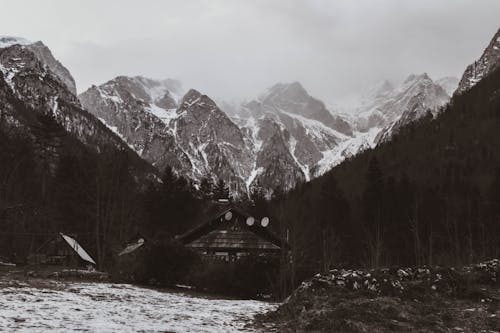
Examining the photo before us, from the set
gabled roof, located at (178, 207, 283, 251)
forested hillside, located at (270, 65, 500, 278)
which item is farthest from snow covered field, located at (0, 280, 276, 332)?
gabled roof, located at (178, 207, 283, 251)

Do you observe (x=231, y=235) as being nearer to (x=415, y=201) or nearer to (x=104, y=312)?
(x=104, y=312)

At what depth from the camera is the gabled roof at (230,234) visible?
44.2 m

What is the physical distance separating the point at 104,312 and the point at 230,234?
29.2 meters

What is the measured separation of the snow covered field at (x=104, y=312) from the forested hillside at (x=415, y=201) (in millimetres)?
11633

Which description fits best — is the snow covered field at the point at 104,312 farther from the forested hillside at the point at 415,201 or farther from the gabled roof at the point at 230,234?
the gabled roof at the point at 230,234

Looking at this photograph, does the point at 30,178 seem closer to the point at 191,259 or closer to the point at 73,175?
the point at 73,175

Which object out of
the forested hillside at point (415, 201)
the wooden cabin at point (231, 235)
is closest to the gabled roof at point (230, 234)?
the wooden cabin at point (231, 235)

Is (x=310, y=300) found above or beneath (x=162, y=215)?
beneath

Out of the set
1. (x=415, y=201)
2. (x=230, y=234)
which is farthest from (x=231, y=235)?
(x=415, y=201)

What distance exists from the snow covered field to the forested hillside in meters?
11.6

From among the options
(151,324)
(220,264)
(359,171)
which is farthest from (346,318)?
(359,171)

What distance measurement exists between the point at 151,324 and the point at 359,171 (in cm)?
12898

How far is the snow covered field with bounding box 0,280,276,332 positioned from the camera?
13.4 meters

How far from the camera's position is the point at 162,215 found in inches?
2763
